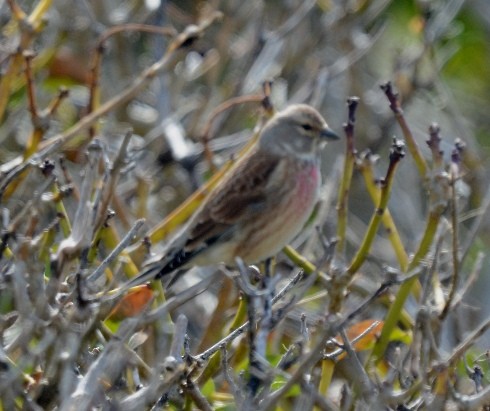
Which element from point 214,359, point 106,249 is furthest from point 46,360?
point 106,249

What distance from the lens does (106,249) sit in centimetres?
389

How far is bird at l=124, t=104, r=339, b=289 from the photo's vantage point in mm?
4586

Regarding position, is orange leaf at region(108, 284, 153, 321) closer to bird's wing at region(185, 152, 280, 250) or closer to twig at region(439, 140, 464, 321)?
twig at region(439, 140, 464, 321)

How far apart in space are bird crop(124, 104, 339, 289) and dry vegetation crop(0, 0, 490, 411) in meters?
0.11

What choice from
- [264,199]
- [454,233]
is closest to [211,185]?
[264,199]

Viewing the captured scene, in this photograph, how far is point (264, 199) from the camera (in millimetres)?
4914

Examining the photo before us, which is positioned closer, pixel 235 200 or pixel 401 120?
pixel 401 120

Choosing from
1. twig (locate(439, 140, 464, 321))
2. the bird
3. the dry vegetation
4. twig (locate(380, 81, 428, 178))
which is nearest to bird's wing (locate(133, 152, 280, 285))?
the bird

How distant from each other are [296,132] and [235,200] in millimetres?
393

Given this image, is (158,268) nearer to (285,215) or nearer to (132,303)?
(132,303)

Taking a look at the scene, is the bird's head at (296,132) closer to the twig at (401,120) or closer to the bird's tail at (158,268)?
the bird's tail at (158,268)

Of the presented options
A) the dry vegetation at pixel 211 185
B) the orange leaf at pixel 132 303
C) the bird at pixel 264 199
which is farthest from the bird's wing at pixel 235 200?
the orange leaf at pixel 132 303

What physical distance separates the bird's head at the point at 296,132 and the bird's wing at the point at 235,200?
67mm

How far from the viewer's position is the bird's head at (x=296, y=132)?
4.94 m
